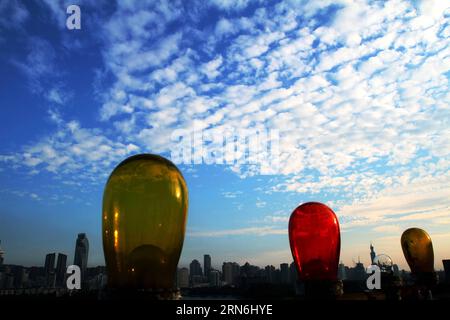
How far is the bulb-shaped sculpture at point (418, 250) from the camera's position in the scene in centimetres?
1847

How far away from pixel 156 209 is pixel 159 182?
56 cm

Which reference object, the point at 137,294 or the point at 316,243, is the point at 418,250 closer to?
the point at 316,243

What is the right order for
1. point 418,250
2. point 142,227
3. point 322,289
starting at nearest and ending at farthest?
point 142,227 < point 322,289 < point 418,250

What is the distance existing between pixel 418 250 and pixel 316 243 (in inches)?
441

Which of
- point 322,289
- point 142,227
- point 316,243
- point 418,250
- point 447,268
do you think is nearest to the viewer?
point 142,227

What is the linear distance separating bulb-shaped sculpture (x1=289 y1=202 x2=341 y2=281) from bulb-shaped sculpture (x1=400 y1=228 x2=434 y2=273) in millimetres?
10341

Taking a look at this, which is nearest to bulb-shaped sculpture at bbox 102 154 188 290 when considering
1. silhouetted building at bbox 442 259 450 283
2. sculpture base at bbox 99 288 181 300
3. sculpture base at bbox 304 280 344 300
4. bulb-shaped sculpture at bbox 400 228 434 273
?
sculpture base at bbox 99 288 181 300

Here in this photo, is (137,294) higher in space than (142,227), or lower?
lower

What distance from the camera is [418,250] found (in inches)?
733

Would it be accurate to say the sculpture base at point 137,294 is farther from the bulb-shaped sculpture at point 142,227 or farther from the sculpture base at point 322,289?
the sculpture base at point 322,289

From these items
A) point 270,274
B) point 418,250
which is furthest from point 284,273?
point 418,250

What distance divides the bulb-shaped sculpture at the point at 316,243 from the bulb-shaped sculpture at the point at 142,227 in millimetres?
5341

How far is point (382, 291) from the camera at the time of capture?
14430 mm
